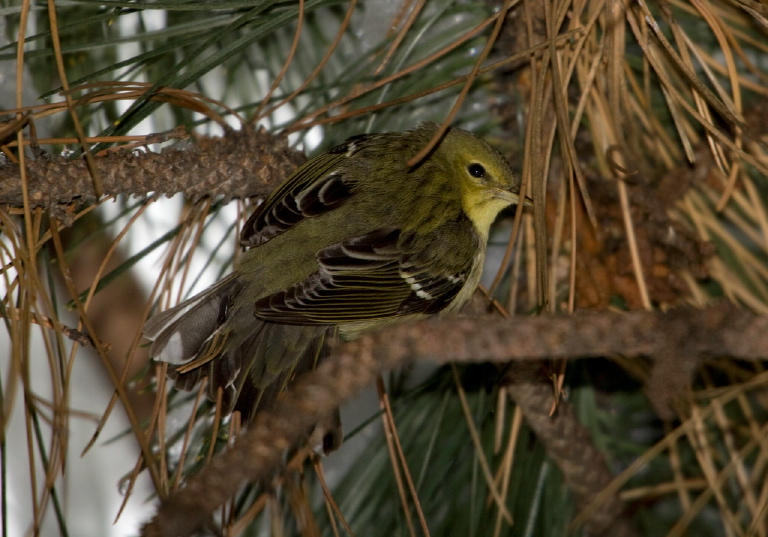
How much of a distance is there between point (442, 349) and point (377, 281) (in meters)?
0.93

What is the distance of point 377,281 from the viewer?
1763mm

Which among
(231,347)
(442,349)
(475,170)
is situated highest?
(475,170)

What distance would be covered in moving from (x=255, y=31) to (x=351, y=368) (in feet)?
2.55

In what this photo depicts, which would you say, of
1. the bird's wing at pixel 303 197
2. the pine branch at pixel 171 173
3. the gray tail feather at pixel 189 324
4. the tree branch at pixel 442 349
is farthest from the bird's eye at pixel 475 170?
the tree branch at pixel 442 349

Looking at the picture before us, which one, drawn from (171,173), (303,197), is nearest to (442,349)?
(171,173)

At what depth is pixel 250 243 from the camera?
168cm

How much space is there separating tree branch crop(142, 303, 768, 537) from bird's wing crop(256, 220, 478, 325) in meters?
0.77

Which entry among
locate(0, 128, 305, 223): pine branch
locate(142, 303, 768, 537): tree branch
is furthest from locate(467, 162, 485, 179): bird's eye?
locate(142, 303, 768, 537): tree branch

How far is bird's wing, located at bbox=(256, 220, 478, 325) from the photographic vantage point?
1644 millimetres

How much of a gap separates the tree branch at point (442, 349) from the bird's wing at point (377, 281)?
0.77 m

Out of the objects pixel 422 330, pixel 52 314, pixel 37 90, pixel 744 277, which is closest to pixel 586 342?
pixel 422 330

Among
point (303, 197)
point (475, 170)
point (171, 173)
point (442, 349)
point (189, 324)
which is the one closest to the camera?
point (442, 349)

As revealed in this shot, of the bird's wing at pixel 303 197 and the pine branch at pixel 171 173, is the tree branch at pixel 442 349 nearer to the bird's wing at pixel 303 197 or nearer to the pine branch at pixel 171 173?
the pine branch at pixel 171 173

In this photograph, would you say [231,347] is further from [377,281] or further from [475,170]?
[475,170]
